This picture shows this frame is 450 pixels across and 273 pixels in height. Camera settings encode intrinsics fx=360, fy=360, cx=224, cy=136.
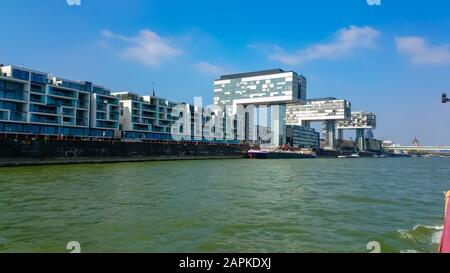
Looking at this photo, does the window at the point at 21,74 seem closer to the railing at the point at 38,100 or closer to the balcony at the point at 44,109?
the railing at the point at 38,100

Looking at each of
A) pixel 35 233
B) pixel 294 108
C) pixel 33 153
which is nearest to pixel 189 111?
pixel 33 153

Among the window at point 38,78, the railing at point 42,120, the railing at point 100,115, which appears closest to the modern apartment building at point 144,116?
the railing at point 100,115

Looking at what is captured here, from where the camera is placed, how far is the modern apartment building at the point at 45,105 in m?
57.5

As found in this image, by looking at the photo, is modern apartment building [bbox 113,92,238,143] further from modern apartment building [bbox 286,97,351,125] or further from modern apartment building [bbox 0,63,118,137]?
modern apartment building [bbox 286,97,351,125]

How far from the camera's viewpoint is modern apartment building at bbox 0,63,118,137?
57500 millimetres

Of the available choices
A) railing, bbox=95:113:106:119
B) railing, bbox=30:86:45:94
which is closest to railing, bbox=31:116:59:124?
railing, bbox=30:86:45:94

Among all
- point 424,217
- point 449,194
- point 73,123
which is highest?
point 73,123

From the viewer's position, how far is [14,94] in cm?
5844

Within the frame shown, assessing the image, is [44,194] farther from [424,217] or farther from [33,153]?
[33,153]

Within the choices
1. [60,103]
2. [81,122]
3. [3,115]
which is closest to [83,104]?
[81,122]

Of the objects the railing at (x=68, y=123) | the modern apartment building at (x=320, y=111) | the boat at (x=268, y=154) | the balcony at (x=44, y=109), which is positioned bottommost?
the boat at (x=268, y=154)

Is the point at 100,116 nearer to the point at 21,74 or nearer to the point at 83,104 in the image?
the point at 83,104
